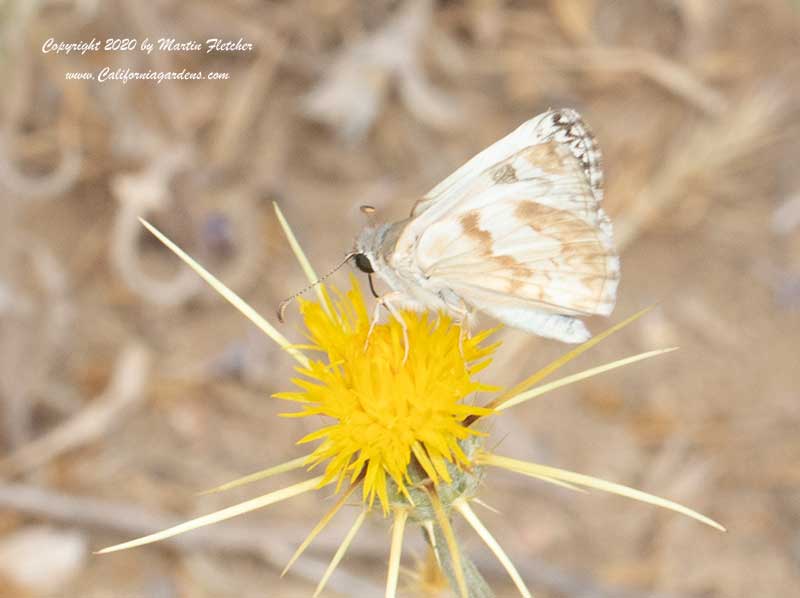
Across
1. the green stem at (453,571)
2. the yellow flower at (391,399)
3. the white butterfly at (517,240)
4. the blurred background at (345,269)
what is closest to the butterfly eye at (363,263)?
the white butterfly at (517,240)

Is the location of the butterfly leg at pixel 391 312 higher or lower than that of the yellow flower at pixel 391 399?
higher

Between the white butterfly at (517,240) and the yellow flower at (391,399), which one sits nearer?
the yellow flower at (391,399)

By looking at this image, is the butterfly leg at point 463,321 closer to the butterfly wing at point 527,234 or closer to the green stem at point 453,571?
the butterfly wing at point 527,234

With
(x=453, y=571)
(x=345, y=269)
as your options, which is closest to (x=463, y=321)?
(x=453, y=571)

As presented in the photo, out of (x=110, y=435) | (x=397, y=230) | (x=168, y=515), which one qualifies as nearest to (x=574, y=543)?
(x=168, y=515)

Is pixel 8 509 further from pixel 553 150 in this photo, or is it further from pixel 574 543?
pixel 553 150

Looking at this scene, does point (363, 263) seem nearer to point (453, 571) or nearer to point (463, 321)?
point (463, 321)
